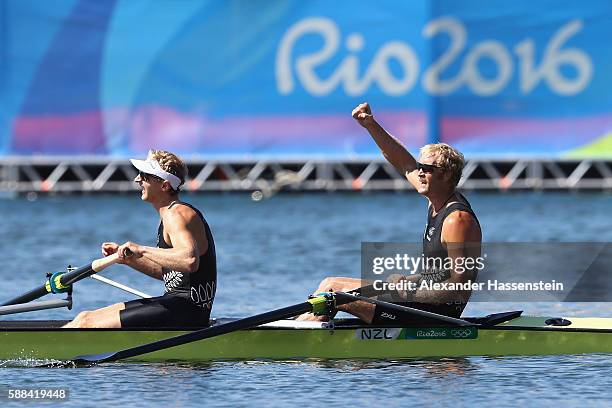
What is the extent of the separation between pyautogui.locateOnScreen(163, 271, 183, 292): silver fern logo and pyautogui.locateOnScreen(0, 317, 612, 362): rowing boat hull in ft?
1.81

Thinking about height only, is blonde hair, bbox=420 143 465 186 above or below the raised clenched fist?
below

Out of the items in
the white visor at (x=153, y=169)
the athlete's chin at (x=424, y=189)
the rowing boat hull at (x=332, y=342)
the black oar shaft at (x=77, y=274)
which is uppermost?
the white visor at (x=153, y=169)

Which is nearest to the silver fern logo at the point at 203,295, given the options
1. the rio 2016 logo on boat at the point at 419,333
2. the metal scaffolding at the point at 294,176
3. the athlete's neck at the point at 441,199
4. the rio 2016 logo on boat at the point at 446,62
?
the rio 2016 logo on boat at the point at 419,333

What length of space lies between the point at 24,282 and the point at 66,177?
23295 millimetres

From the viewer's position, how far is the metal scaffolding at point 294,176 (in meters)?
40.9

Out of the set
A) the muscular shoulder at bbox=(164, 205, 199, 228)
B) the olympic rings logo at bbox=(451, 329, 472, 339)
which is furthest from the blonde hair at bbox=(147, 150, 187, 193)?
the olympic rings logo at bbox=(451, 329, 472, 339)

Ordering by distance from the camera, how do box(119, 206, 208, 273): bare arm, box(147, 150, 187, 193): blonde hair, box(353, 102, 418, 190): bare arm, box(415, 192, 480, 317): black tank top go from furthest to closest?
box(353, 102, 418, 190): bare arm → box(415, 192, 480, 317): black tank top → box(147, 150, 187, 193): blonde hair → box(119, 206, 208, 273): bare arm

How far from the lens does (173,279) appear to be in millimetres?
13234

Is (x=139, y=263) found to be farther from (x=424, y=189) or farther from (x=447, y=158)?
(x=447, y=158)

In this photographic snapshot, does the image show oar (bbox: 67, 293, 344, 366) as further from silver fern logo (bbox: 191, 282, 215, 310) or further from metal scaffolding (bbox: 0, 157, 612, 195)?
metal scaffolding (bbox: 0, 157, 612, 195)

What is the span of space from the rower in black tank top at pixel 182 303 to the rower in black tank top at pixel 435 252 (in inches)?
59.4

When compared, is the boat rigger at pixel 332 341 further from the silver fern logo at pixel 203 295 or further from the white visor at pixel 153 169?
the white visor at pixel 153 169

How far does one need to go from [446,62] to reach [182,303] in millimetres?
27668

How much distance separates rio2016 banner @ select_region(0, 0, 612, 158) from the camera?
4009 cm
